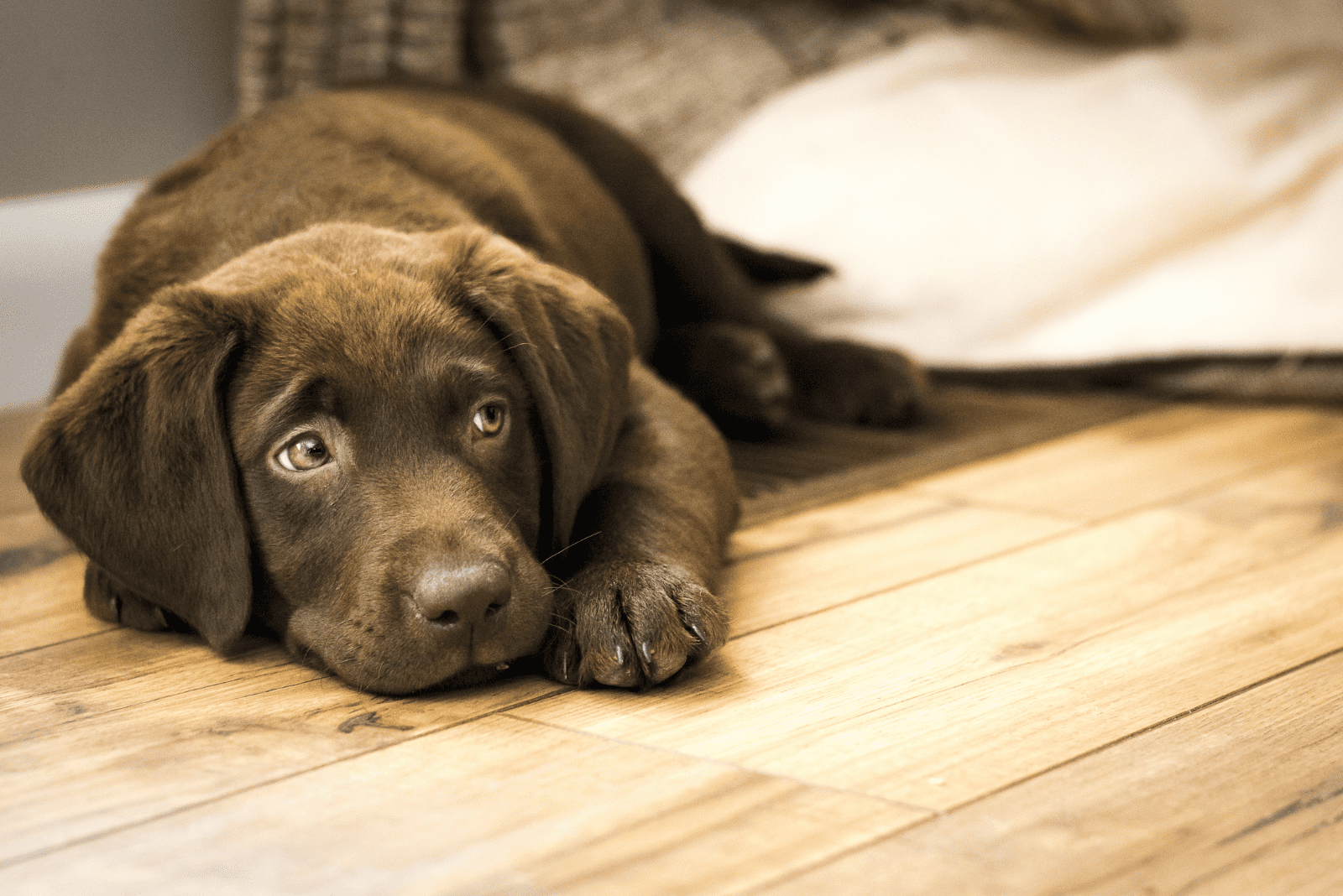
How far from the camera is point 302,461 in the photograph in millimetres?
2164

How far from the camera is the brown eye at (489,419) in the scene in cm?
226

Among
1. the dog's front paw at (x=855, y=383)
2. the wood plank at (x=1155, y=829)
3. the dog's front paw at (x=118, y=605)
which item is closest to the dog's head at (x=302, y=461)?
the dog's front paw at (x=118, y=605)

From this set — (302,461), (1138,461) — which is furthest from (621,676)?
(1138,461)

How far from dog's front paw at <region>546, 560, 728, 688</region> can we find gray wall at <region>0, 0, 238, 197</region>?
319 cm

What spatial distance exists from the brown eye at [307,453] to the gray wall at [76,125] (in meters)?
2.60

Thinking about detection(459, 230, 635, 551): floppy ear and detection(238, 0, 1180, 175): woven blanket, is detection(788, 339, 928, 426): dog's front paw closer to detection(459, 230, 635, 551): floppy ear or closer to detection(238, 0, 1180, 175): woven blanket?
detection(238, 0, 1180, 175): woven blanket

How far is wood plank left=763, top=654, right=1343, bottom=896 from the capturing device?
1.43 m

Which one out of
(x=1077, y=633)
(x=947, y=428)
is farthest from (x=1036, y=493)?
(x=1077, y=633)

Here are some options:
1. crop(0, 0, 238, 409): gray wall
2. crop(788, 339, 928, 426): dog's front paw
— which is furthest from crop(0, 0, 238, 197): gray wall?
crop(788, 339, 928, 426): dog's front paw

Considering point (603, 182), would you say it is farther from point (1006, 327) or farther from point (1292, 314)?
point (1292, 314)

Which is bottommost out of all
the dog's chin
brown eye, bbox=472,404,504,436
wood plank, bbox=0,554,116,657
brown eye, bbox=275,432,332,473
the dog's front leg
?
wood plank, bbox=0,554,116,657

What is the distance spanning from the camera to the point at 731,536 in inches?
114

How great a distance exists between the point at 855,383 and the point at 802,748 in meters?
2.15

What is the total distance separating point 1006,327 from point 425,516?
266 cm
